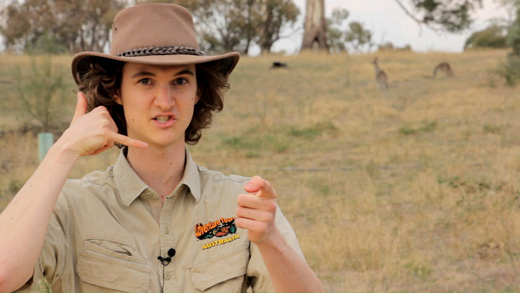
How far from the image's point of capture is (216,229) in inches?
93.2

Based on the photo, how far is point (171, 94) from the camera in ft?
7.80

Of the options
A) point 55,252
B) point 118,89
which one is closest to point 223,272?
point 55,252

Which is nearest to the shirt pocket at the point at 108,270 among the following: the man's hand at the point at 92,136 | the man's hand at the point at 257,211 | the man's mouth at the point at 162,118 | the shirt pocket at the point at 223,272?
the shirt pocket at the point at 223,272

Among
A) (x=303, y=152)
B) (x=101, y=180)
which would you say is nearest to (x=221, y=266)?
(x=101, y=180)

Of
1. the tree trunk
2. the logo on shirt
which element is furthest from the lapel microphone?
the tree trunk

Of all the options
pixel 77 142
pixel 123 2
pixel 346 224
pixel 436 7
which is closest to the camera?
pixel 77 142

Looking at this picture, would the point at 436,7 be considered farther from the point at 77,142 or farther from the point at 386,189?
the point at 77,142

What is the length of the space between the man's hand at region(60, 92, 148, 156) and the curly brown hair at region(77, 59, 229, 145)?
376mm

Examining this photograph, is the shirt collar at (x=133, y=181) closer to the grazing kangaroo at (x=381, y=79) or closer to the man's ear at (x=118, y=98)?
the man's ear at (x=118, y=98)

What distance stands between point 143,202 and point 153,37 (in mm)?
604

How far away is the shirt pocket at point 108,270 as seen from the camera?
2.22 metres

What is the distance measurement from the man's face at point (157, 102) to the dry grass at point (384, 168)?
9.92 feet

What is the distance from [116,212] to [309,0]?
86.9ft

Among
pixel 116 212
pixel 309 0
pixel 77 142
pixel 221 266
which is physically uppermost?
pixel 309 0
